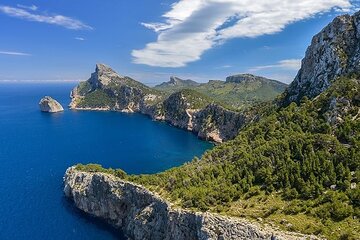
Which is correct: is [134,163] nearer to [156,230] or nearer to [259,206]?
[156,230]

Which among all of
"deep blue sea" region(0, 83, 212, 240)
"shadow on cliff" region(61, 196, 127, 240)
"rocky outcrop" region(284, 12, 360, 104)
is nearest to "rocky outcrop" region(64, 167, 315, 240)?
"shadow on cliff" region(61, 196, 127, 240)

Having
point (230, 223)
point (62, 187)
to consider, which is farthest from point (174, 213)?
point (62, 187)

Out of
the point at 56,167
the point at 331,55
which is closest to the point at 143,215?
the point at 56,167

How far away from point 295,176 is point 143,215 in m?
32.7

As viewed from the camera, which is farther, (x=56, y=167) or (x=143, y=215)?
(x=56, y=167)

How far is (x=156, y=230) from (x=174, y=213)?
26.7 ft

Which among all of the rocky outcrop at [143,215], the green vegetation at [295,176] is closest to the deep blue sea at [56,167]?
the rocky outcrop at [143,215]

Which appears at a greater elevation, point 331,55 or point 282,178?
point 331,55

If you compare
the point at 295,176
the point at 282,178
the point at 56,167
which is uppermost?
the point at 295,176

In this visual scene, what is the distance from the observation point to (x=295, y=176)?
6600 cm

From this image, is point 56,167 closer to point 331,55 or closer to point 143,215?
point 143,215

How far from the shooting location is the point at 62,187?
365 ft

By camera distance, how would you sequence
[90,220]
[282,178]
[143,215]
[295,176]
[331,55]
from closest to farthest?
1. [295,176]
2. [282,178]
3. [143,215]
4. [90,220]
5. [331,55]

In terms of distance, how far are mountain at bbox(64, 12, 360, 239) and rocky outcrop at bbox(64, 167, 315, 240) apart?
228mm
